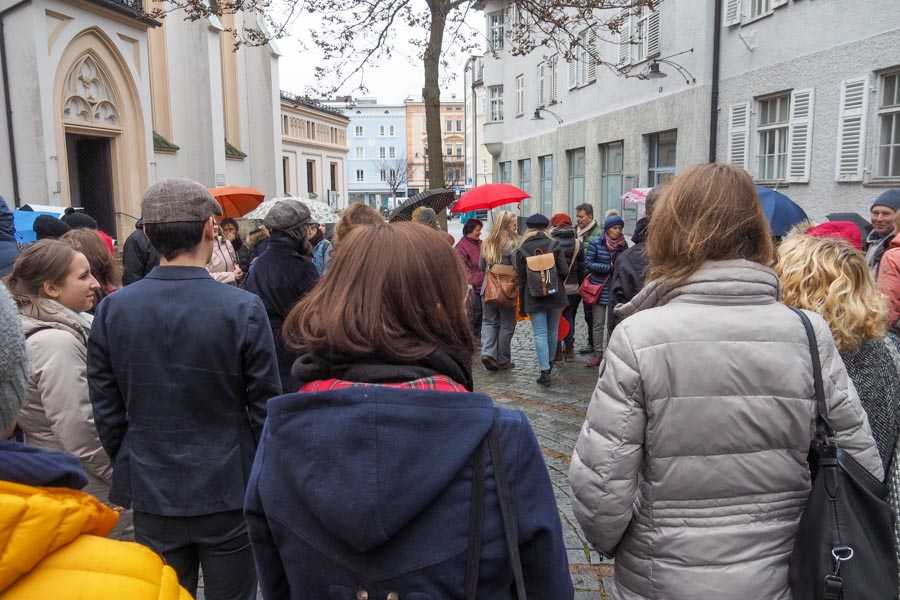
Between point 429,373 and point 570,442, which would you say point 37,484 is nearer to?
point 429,373

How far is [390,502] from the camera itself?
4.30 ft

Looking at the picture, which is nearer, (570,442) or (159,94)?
(570,442)

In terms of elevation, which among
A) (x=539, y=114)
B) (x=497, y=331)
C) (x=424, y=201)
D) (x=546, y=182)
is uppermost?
(x=539, y=114)

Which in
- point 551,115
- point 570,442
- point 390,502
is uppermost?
point 551,115

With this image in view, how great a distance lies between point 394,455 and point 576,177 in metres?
22.5

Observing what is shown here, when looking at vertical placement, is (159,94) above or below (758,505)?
above

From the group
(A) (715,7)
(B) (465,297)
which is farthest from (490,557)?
(A) (715,7)

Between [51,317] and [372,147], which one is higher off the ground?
[372,147]

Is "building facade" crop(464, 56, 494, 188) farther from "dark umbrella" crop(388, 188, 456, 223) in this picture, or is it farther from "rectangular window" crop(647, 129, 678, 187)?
"dark umbrella" crop(388, 188, 456, 223)

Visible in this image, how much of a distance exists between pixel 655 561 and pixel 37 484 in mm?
1592

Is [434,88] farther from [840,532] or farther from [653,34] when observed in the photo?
[840,532]

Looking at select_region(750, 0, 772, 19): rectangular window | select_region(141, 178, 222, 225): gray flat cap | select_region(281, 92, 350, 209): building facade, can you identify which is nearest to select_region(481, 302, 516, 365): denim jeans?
select_region(141, 178, 222, 225): gray flat cap

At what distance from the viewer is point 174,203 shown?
256cm

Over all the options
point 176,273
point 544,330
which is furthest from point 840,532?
point 544,330
